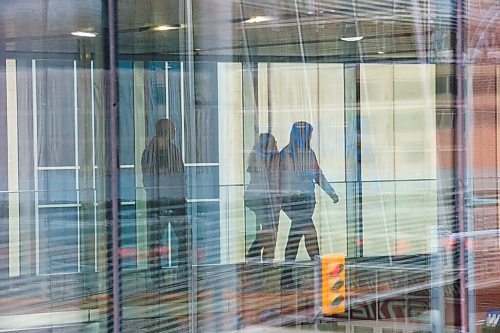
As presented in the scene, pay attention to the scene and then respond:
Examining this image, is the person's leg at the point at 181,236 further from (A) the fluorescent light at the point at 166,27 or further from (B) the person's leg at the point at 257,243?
(A) the fluorescent light at the point at 166,27

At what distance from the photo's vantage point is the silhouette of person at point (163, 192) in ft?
20.6

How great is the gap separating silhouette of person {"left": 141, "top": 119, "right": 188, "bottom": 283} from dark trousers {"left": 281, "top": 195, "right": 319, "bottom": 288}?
82 centimetres

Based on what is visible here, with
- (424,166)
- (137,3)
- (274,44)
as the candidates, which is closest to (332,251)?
(424,166)

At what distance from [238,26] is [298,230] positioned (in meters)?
1.42

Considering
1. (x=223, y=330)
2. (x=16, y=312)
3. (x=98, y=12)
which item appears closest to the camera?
(x=16, y=312)

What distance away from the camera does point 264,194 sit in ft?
22.3

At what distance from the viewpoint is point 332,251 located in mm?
7129

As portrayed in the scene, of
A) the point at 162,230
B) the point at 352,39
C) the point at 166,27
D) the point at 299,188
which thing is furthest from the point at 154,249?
the point at 352,39

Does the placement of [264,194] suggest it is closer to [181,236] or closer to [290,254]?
[290,254]

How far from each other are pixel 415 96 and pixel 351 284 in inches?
55.5

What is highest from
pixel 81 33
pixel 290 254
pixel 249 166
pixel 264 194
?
pixel 81 33

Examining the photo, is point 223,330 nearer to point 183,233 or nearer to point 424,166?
point 183,233

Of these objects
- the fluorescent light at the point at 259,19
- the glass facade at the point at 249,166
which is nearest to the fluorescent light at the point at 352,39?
the glass facade at the point at 249,166

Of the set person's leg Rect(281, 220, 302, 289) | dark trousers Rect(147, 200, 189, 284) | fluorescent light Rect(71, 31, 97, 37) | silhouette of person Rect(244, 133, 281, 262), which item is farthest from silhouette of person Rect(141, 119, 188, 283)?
person's leg Rect(281, 220, 302, 289)
